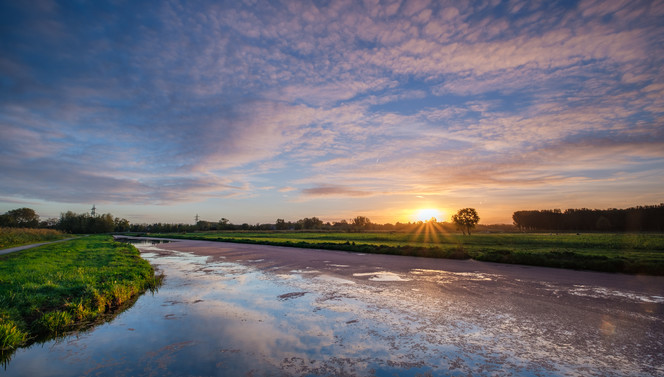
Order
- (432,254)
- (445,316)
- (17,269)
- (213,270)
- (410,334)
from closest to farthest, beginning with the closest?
1. (410,334)
2. (445,316)
3. (17,269)
4. (213,270)
5. (432,254)

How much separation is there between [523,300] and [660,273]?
32.9 ft

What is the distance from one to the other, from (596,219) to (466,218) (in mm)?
64004

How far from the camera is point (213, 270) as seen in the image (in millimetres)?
17031

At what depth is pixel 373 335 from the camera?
6.59 meters

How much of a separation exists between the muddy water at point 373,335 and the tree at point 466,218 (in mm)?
70621

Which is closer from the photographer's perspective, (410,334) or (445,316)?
(410,334)

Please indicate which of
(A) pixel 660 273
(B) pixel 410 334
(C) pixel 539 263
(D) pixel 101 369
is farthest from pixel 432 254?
(D) pixel 101 369

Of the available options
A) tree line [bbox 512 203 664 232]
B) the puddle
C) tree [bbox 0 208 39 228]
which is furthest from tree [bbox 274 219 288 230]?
the puddle

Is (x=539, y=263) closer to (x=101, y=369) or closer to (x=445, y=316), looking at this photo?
(x=445, y=316)

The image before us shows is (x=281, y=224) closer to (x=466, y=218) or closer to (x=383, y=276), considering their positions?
(x=466, y=218)

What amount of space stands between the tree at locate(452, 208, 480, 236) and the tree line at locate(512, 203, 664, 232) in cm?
4635

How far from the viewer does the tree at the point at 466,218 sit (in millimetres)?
77062

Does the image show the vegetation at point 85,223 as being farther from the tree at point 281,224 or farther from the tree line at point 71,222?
the tree at point 281,224

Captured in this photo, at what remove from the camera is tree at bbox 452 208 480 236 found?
253 ft
